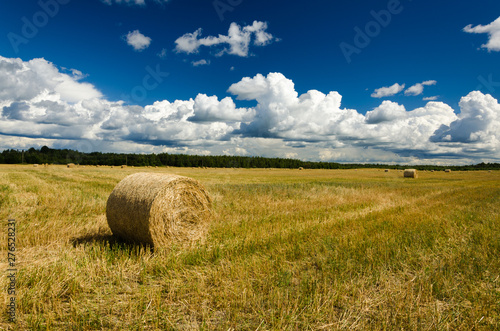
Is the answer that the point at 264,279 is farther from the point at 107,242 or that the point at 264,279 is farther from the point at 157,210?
the point at 107,242

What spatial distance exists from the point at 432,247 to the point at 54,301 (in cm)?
683

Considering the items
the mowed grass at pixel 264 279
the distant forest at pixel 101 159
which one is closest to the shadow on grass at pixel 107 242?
the mowed grass at pixel 264 279

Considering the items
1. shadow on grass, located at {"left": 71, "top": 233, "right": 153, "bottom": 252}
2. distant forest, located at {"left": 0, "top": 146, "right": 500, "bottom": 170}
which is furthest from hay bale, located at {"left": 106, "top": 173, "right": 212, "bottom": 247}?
distant forest, located at {"left": 0, "top": 146, "right": 500, "bottom": 170}

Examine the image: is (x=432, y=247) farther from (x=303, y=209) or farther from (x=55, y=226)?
(x=55, y=226)

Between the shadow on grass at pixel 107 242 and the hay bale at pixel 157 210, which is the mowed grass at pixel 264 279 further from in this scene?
the hay bale at pixel 157 210

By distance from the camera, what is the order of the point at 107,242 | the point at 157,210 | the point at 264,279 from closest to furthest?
the point at 264,279
the point at 107,242
the point at 157,210

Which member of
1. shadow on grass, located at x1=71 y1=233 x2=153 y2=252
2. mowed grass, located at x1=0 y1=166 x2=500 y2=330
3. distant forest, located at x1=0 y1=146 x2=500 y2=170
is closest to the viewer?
mowed grass, located at x1=0 y1=166 x2=500 y2=330

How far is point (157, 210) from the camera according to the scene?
6.20 m

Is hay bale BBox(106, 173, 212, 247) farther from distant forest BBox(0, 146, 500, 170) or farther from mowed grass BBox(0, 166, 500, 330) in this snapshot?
distant forest BBox(0, 146, 500, 170)

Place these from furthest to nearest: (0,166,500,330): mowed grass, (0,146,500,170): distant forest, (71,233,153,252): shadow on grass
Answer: (0,146,500,170): distant forest → (71,233,153,252): shadow on grass → (0,166,500,330): mowed grass

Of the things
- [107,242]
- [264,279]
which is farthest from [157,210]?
[264,279]

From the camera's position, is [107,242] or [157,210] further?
[157,210]

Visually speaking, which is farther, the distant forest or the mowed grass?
the distant forest

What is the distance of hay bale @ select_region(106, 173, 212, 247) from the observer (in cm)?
610
